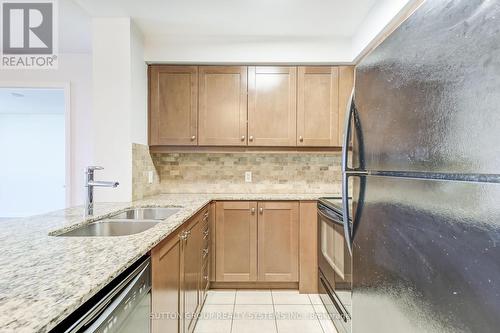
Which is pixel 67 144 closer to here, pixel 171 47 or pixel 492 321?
pixel 171 47

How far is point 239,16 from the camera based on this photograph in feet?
7.55

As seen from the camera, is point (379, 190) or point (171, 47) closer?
point (379, 190)

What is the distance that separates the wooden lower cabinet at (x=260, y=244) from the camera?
258cm

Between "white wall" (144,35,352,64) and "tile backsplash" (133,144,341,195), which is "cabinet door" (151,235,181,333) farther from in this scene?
"white wall" (144,35,352,64)

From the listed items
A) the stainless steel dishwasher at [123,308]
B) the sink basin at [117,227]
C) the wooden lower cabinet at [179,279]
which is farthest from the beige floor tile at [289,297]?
the stainless steel dishwasher at [123,308]

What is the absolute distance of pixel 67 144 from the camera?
2.96 meters

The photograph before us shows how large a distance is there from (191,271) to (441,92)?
5.48 feet

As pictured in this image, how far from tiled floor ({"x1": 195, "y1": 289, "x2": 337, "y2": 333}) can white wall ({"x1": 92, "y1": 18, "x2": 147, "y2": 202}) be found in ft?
3.99

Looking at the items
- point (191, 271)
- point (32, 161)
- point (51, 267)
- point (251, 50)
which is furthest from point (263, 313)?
point (32, 161)

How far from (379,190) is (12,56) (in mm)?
3730

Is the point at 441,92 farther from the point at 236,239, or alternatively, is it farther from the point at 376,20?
the point at 236,239

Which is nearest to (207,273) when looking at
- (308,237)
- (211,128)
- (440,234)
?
(308,237)

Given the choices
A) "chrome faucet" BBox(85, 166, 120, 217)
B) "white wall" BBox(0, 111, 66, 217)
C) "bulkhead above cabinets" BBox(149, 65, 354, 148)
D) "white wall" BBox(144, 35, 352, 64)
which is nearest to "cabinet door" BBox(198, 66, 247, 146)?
"bulkhead above cabinets" BBox(149, 65, 354, 148)

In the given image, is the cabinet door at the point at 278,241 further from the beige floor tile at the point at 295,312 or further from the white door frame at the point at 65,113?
the white door frame at the point at 65,113
